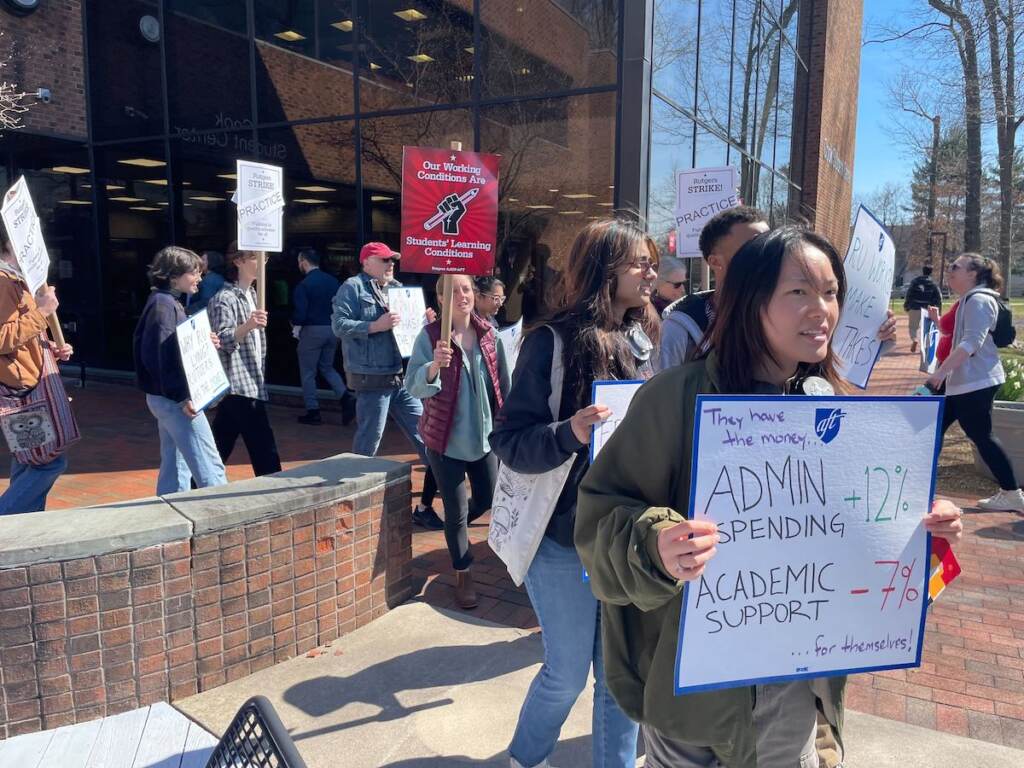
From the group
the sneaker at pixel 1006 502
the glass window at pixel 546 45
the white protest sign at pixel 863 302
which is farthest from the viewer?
the glass window at pixel 546 45

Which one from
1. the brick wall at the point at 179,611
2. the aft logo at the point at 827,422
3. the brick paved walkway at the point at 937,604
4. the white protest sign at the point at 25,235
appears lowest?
the brick paved walkway at the point at 937,604

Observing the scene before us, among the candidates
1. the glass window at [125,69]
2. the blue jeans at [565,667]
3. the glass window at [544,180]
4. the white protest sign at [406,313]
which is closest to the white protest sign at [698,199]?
the white protest sign at [406,313]

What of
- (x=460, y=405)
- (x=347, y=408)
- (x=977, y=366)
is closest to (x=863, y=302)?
(x=460, y=405)

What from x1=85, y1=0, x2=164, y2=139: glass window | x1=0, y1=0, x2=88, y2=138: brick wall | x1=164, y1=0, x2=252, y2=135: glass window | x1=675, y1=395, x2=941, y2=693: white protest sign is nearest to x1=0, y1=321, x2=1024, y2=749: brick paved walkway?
x1=675, y1=395, x2=941, y2=693: white protest sign

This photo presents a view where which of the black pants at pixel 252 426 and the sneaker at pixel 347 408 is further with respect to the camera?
the sneaker at pixel 347 408

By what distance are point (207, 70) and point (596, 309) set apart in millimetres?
A: 10466

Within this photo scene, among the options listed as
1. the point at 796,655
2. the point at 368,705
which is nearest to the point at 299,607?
the point at 368,705

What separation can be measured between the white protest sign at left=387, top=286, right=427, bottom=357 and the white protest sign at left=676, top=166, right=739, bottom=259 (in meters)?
1.94

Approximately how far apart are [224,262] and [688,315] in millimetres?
9454

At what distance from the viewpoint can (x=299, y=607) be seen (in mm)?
3543

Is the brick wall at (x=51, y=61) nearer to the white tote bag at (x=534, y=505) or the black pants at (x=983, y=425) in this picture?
the white tote bag at (x=534, y=505)

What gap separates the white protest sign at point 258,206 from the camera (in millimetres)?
4547

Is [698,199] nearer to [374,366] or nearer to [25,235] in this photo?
[374,366]

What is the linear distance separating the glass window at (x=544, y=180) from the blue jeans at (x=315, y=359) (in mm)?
2139
